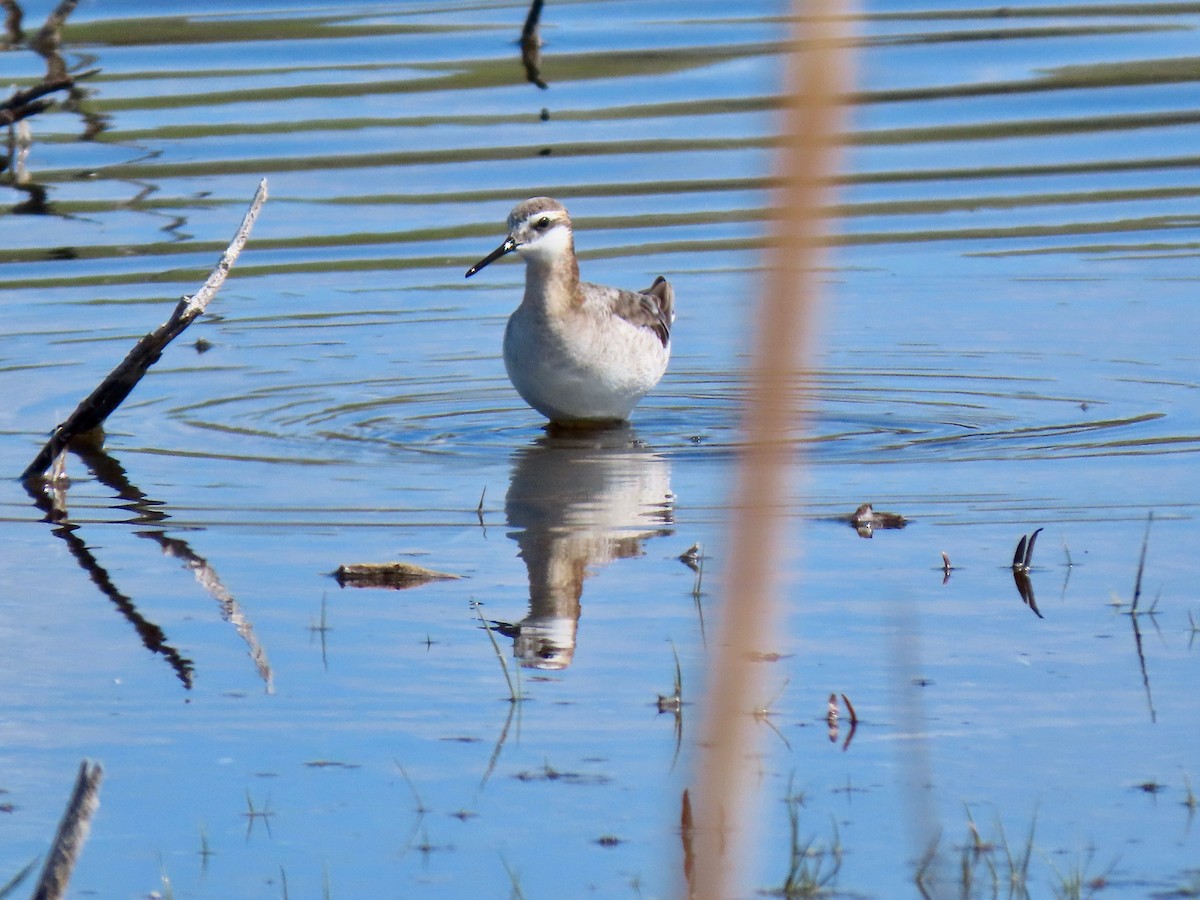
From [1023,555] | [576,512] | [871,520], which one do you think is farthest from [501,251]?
[1023,555]

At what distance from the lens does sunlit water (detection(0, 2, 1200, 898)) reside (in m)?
4.81

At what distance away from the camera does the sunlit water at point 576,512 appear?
189 inches

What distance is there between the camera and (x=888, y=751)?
514 cm

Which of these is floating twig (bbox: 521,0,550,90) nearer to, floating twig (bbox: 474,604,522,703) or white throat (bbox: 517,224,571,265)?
white throat (bbox: 517,224,571,265)

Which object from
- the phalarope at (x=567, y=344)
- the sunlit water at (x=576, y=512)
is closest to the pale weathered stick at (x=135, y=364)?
the sunlit water at (x=576, y=512)

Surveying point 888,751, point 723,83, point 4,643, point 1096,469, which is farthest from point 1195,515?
point 723,83

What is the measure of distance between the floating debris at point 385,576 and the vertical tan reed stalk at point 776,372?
515 centimetres

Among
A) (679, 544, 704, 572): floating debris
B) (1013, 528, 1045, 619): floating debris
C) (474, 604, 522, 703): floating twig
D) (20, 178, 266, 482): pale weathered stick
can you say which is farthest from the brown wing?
(474, 604, 522, 703): floating twig

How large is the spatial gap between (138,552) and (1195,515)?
12.6ft

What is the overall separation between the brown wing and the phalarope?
0.11 ft

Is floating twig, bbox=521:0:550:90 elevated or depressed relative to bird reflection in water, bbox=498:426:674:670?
elevated

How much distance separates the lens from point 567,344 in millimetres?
9633

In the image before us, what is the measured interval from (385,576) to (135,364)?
2398 millimetres

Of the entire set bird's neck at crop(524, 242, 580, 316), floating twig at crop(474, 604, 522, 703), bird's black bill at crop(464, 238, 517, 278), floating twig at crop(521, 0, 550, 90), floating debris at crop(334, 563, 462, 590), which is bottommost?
floating twig at crop(474, 604, 522, 703)
